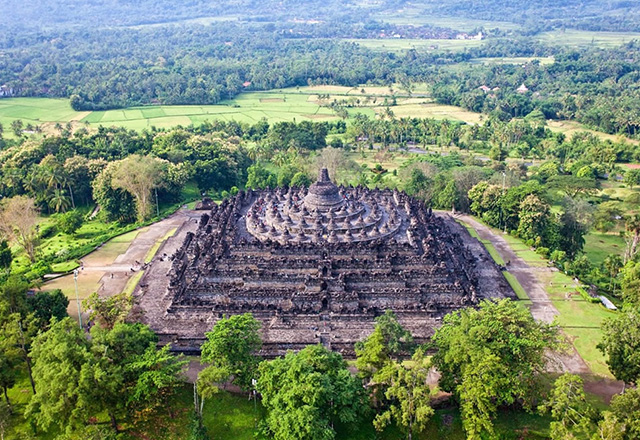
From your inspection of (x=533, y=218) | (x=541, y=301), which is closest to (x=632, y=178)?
(x=533, y=218)

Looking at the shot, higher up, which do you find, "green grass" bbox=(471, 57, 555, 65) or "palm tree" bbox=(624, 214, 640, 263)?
"palm tree" bbox=(624, 214, 640, 263)

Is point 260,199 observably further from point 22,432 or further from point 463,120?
point 463,120

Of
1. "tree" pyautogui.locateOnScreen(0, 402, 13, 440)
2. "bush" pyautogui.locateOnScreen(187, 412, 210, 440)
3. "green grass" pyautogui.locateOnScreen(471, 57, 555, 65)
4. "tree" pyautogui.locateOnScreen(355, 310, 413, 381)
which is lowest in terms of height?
"green grass" pyautogui.locateOnScreen(471, 57, 555, 65)

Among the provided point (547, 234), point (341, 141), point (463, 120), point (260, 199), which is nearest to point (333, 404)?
point (260, 199)

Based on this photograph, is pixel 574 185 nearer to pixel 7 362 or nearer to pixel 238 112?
pixel 7 362

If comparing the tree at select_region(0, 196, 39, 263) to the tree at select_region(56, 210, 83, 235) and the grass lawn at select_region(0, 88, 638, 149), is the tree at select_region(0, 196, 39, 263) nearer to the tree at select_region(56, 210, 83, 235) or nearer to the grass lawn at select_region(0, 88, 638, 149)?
the tree at select_region(56, 210, 83, 235)

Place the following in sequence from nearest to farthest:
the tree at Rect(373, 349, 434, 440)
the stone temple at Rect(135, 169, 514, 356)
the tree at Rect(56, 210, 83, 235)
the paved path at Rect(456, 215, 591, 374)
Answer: the tree at Rect(373, 349, 434, 440) → the paved path at Rect(456, 215, 591, 374) → the stone temple at Rect(135, 169, 514, 356) → the tree at Rect(56, 210, 83, 235)

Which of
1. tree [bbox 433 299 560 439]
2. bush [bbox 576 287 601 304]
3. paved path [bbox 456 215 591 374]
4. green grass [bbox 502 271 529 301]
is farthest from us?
green grass [bbox 502 271 529 301]

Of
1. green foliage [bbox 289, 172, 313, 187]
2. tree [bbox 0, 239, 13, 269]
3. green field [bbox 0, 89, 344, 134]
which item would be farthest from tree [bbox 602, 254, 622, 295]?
green field [bbox 0, 89, 344, 134]
